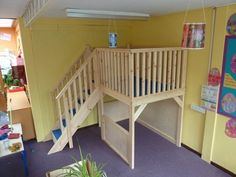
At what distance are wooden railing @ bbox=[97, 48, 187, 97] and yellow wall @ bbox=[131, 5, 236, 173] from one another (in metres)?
0.21

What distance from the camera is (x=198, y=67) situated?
9.59 ft

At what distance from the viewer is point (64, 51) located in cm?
372

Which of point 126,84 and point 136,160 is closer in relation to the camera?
point 126,84

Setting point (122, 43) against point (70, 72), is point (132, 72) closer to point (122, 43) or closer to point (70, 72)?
point (70, 72)

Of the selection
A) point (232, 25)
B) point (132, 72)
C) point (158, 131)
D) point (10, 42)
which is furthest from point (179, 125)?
point (10, 42)

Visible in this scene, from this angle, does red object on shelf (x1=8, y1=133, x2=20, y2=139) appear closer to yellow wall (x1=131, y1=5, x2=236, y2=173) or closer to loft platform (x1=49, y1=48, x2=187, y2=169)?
loft platform (x1=49, y1=48, x2=187, y2=169)

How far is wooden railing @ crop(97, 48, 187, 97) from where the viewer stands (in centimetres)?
257

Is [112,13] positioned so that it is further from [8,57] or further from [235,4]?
[8,57]

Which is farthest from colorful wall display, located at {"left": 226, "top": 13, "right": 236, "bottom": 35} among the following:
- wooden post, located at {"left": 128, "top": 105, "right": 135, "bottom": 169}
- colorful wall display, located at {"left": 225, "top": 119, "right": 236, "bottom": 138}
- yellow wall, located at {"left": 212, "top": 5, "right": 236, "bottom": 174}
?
wooden post, located at {"left": 128, "top": 105, "right": 135, "bottom": 169}

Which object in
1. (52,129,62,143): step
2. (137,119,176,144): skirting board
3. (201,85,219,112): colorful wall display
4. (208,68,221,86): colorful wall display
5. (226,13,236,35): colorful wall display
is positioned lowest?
(137,119,176,144): skirting board

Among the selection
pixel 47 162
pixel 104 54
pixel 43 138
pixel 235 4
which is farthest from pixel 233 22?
pixel 43 138

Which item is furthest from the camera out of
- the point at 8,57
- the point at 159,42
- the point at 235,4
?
the point at 8,57

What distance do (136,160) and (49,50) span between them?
2.60m

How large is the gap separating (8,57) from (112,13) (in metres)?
3.88
